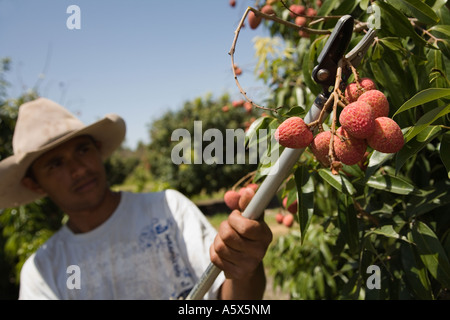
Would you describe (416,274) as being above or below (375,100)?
below

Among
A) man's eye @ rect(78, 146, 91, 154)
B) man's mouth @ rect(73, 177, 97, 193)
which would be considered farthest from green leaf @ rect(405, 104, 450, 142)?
man's eye @ rect(78, 146, 91, 154)

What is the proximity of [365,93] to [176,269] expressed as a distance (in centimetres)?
136

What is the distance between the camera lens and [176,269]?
1.69 m

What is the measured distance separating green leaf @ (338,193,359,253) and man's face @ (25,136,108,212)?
1.27 metres

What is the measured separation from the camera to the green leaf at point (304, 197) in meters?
0.78

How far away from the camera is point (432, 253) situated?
2.69 feet

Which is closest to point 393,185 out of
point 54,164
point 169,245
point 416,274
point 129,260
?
point 416,274

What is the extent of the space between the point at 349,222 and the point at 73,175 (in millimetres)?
1346

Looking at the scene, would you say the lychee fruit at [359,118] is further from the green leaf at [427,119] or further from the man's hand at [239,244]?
the man's hand at [239,244]

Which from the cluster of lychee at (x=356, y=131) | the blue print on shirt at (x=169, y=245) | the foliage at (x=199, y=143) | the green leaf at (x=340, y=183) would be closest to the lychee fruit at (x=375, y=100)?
the cluster of lychee at (x=356, y=131)

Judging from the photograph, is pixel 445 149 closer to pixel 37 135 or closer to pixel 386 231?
pixel 386 231

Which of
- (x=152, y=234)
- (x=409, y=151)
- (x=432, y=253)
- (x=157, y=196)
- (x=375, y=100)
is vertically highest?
(x=375, y=100)
